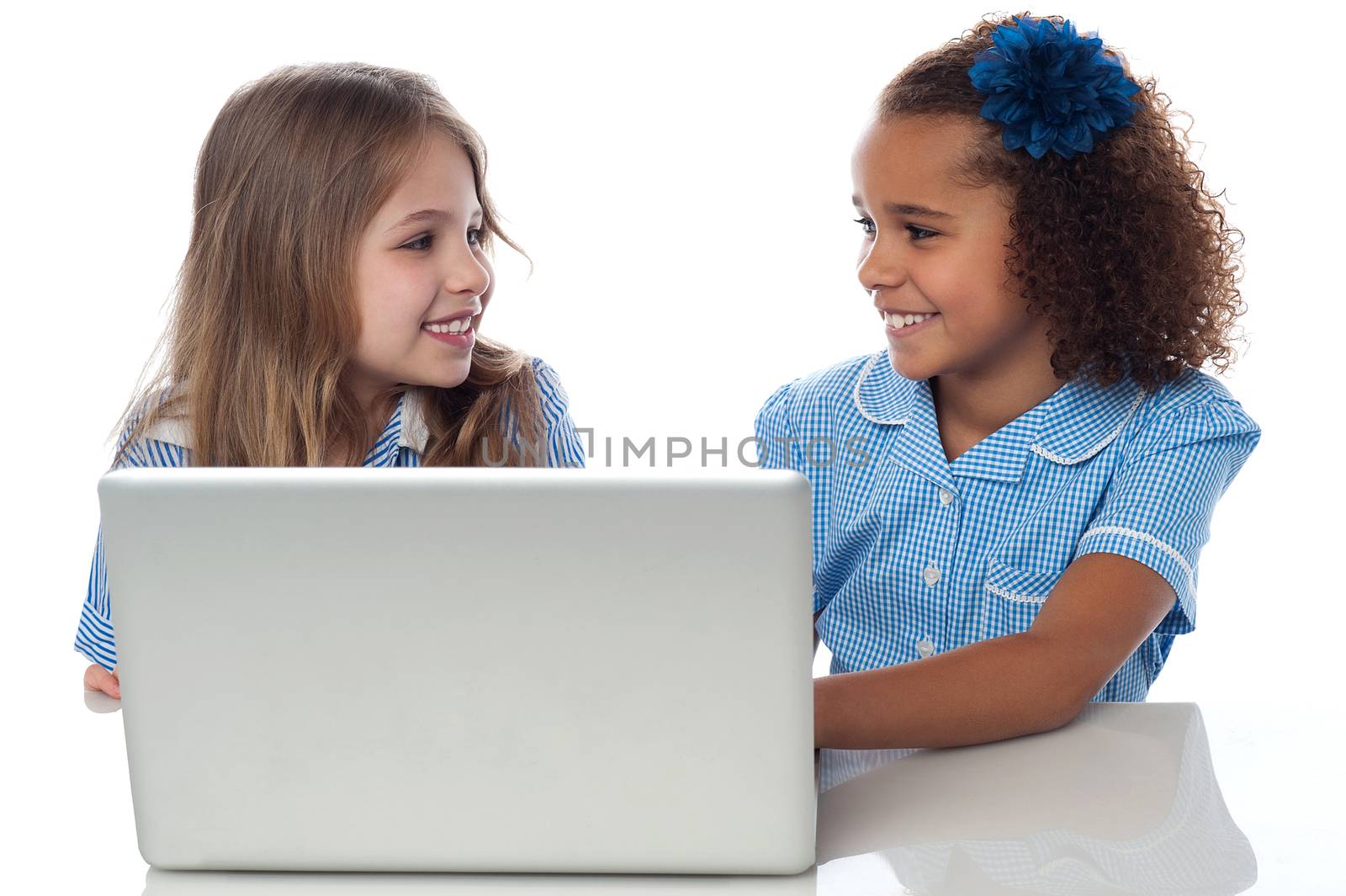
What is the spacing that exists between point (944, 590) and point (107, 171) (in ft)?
7.64

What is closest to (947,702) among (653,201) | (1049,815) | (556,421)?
(1049,815)

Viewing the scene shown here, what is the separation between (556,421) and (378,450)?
22 cm

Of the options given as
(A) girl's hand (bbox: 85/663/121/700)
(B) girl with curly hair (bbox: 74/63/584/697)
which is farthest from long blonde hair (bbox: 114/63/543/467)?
(A) girl's hand (bbox: 85/663/121/700)

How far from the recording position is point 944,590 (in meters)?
1.36

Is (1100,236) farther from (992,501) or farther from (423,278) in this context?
(423,278)

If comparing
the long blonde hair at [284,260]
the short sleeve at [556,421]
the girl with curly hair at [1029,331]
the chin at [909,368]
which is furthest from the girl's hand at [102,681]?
the chin at [909,368]

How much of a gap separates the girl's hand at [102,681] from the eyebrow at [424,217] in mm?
518

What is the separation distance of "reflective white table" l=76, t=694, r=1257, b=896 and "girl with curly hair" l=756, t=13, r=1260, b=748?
271mm

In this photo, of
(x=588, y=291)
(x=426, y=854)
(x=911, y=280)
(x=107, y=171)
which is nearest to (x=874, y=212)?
(x=911, y=280)

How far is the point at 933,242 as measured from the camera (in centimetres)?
129

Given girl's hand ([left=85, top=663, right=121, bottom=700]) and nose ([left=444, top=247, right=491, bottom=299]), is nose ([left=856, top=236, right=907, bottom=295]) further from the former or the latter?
girl's hand ([left=85, top=663, right=121, bottom=700])

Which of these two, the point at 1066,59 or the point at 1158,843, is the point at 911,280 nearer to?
the point at 1066,59

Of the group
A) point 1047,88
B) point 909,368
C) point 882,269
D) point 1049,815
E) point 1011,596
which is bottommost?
point 1011,596

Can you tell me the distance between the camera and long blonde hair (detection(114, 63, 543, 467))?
1344 mm
